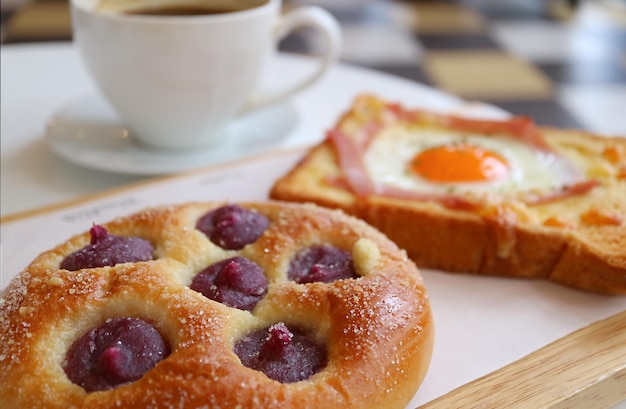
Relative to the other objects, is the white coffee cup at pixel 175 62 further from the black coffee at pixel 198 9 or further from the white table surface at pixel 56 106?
the white table surface at pixel 56 106

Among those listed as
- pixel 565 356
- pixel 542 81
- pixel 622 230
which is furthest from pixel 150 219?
pixel 542 81

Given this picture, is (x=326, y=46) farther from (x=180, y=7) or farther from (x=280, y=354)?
(x=280, y=354)

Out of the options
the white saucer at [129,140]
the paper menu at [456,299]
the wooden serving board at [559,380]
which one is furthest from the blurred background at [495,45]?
the wooden serving board at [559,380]

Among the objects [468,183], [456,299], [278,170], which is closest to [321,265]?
[456,299]

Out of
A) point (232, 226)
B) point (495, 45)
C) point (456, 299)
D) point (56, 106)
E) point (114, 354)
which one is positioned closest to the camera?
point (114, 354)

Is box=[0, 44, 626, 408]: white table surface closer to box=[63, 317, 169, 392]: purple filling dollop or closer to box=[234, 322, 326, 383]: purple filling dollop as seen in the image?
box=[234, 322, 326, 383]: purple filling dollop

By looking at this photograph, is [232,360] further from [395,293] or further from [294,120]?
[294,120]
